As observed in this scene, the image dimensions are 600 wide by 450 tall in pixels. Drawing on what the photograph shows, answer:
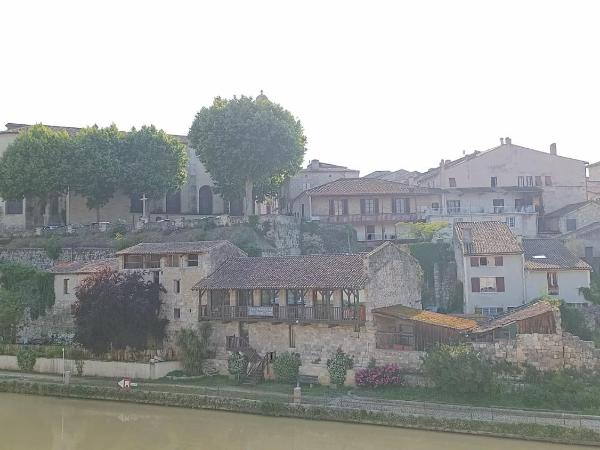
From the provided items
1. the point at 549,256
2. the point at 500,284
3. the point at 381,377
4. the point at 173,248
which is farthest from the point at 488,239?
the point at 173,248

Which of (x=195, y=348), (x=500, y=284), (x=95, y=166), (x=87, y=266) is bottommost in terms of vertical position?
(x=195, y=348)

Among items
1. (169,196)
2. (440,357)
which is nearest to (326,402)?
(440,357)

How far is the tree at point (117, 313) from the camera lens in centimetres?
3553

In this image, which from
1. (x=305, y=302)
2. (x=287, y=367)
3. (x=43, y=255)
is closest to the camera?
(x=287, y=367)

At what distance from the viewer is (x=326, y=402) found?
29062 millimetres

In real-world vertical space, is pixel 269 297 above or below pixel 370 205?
below

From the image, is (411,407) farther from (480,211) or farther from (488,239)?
(480,211)

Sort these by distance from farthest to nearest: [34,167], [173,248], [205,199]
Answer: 1. [205,199]
2. [34,167]
3. [173,248]

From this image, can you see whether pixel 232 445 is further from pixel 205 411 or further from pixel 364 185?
pixel 364 185

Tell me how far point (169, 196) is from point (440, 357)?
137ft

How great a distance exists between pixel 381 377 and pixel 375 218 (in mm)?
23853

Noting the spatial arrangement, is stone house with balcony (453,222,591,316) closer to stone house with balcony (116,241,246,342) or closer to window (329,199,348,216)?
window (329,199,348,216)

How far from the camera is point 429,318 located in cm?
3203

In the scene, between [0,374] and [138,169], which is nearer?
[0,374]
